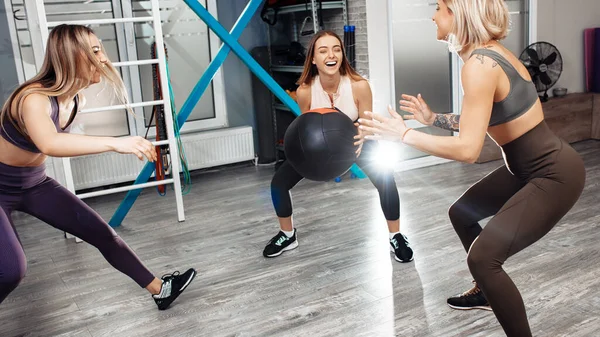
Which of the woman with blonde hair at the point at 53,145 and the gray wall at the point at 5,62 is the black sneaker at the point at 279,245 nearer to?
the woman with blonde hair at the point at 53,145

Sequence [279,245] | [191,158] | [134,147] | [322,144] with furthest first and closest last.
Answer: [191,158] < [279,245] < [322,144] < [134,147]

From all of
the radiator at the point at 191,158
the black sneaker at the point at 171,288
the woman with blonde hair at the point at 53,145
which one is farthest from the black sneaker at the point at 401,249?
the radiator at the point at 191,158

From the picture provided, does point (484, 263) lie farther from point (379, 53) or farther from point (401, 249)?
point (379, 53)

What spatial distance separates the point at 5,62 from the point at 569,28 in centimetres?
526

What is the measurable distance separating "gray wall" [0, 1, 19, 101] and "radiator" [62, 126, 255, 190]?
75 centimetres

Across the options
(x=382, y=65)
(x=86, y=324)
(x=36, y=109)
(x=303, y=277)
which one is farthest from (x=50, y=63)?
(x=382, y=65)

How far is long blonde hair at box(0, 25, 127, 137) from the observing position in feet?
7.04

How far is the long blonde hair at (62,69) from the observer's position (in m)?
2.15

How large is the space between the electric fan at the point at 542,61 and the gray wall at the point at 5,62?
433 centimetres

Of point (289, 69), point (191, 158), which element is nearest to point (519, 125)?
point (289, 69)

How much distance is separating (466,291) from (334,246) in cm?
93

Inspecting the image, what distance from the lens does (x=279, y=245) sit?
3.26m

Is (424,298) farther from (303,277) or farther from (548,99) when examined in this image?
(548,99)

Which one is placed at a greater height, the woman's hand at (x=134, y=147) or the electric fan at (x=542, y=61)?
the woman's hand at (x=134, y=147)
